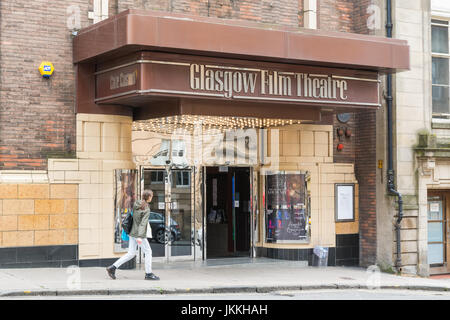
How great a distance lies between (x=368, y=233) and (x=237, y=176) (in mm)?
3612

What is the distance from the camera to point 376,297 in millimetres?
11922

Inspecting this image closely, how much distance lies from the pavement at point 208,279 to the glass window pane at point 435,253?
0.73m

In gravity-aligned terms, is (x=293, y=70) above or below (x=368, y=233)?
above

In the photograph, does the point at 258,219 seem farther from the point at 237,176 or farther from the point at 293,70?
the point at 293,70

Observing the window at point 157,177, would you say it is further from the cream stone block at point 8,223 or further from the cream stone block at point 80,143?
the cream stone block at point 8,223

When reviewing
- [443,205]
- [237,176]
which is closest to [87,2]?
[237,176]

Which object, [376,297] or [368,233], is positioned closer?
[376,297]

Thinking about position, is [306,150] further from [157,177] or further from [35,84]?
[35,84]

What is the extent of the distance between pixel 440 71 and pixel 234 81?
270 inches

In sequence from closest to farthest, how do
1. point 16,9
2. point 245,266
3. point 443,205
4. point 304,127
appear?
point 16,9 < point 245,266 < point 304,127 < point 443,205

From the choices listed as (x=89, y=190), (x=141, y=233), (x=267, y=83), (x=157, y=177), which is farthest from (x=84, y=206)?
(x=267, y=83)

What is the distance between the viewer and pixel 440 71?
57.1 feet

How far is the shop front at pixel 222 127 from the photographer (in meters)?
12.6

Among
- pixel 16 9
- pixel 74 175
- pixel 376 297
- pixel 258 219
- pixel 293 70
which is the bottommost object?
pixel 376 297
